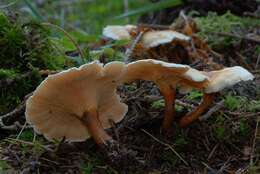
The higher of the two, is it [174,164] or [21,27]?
[21,27]

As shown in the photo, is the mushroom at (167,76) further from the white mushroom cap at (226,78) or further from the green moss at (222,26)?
the green moss at (222,26)

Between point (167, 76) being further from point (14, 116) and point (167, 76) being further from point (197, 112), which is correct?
point (14, 116)

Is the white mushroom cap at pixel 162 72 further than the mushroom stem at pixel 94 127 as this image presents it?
No

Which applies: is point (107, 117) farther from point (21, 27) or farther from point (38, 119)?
point (21, 27)

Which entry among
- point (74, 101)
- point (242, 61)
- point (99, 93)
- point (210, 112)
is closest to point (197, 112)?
point (210, 112)

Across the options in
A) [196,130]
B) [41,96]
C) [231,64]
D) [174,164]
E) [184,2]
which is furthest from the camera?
[184,2]

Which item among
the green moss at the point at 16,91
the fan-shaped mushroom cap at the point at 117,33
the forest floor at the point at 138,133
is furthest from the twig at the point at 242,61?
the green moss at the point at 16,91

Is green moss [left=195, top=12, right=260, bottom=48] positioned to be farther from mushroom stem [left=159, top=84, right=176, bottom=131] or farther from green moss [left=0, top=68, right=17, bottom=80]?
green moss [left=0, top=68, right=17, bottom=80]

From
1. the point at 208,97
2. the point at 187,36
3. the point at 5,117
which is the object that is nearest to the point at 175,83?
the point at 208,97
